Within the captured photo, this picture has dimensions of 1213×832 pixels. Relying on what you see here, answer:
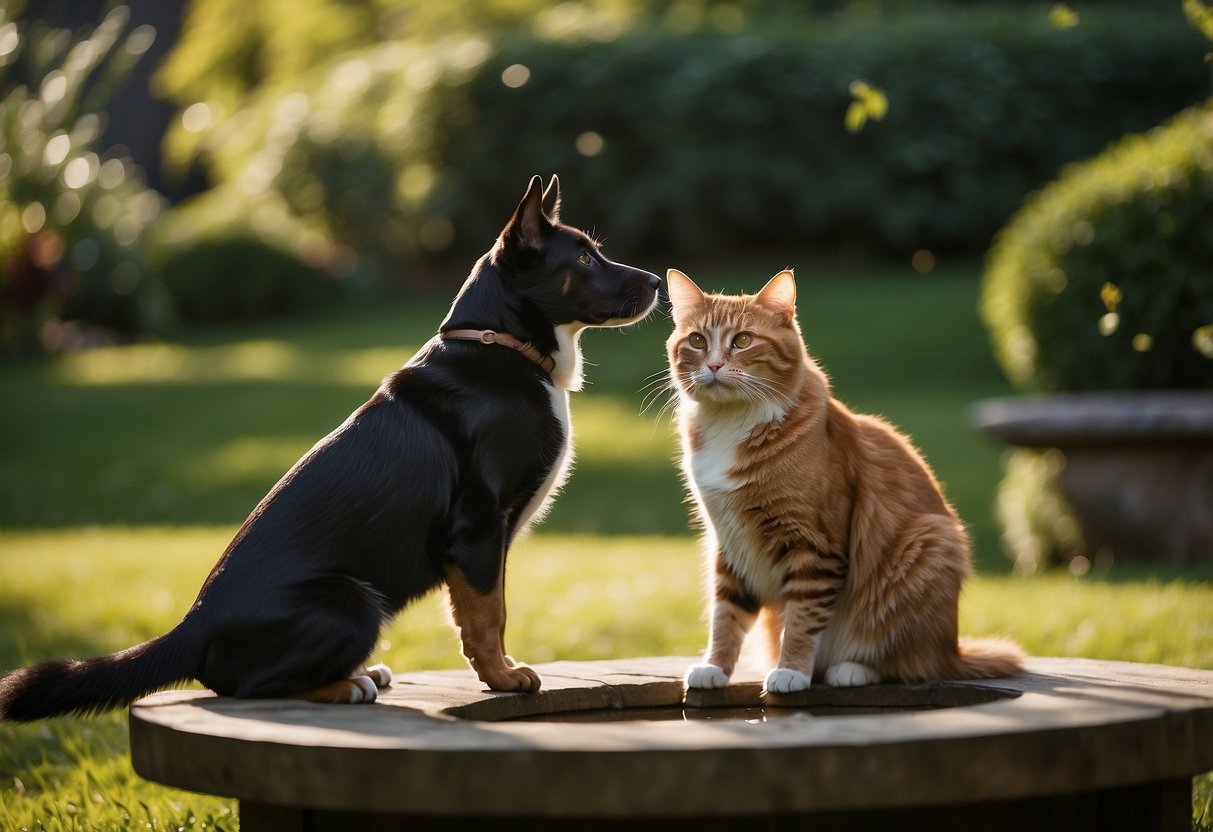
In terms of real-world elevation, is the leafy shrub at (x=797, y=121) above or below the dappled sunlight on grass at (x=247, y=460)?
above

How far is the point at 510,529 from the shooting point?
9.55ft

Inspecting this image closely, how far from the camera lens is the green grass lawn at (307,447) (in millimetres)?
5004

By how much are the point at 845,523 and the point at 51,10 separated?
79.2ft

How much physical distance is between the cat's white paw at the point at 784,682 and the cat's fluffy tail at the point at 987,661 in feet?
1.23

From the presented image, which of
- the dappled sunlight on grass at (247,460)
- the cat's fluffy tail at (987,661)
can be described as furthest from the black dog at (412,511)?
the dappled sunlight on grass at (247,460)

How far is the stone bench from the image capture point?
6.56ft

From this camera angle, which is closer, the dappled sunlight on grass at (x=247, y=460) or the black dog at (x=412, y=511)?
the black dog at (x=412, y=511)

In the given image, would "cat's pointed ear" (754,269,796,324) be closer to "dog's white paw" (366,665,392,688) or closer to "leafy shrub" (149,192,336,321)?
"dog's white paw" (366,665,392,688)

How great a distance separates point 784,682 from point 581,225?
13307 millimetres

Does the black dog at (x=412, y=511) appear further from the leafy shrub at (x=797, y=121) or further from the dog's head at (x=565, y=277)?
the leafy shrub at (x=797, y=121)

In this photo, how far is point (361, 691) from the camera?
8.71ft

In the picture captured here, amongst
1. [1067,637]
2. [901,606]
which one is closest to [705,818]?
[901,606]

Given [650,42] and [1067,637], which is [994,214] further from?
[1067,637]

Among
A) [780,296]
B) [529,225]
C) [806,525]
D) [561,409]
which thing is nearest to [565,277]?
[529,225]
